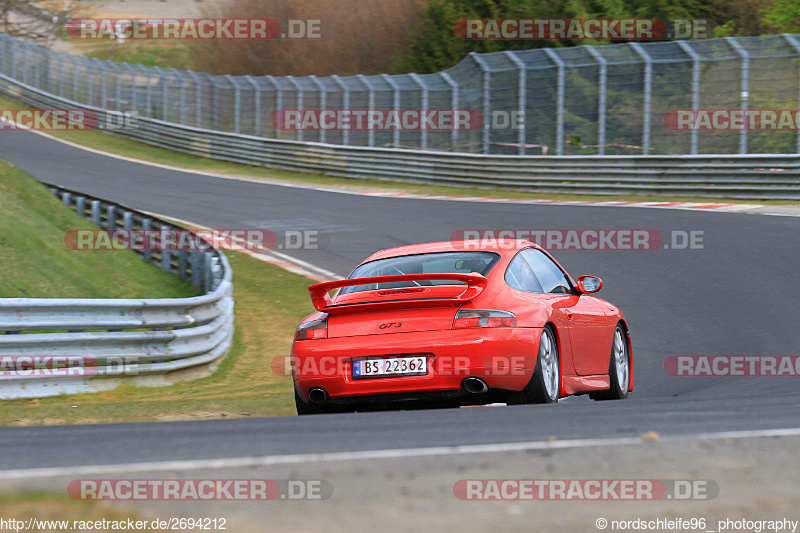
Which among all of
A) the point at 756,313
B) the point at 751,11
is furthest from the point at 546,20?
the point at 756,313

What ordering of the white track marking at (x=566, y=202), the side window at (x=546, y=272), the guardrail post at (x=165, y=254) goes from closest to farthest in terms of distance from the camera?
the side window at (x=546, y=272)
the guardrail post at (x=165, y=254)
the white track marking at (x=566, y=202)

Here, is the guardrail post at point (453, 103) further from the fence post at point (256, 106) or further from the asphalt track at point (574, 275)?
the fence post at point (256, 106)

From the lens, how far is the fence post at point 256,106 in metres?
35.3

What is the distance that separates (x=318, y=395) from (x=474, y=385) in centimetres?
109

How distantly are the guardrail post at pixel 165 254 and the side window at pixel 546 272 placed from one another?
8.28m

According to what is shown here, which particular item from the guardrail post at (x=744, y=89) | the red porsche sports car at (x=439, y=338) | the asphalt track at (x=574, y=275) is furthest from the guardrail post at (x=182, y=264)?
the guardrail post at (x=744, y=89)

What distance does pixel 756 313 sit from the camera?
11.5 m

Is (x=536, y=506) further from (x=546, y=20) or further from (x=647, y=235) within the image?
(x=546, y=20)

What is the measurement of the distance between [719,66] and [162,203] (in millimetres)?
13319

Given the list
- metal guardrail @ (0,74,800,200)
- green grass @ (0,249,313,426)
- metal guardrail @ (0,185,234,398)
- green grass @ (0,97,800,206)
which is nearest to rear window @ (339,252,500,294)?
green grass @ (0,249,313,426)

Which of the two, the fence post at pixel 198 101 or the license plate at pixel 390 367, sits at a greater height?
the license plate at pixel 390 367

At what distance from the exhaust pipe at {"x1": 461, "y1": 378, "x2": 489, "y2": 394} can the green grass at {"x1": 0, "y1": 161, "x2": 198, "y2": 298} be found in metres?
5.94

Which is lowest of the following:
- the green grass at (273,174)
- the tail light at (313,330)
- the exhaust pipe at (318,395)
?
the green grass at (273,174)

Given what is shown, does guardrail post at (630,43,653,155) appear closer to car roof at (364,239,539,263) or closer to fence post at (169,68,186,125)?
car roof at (364,239,539,263)
